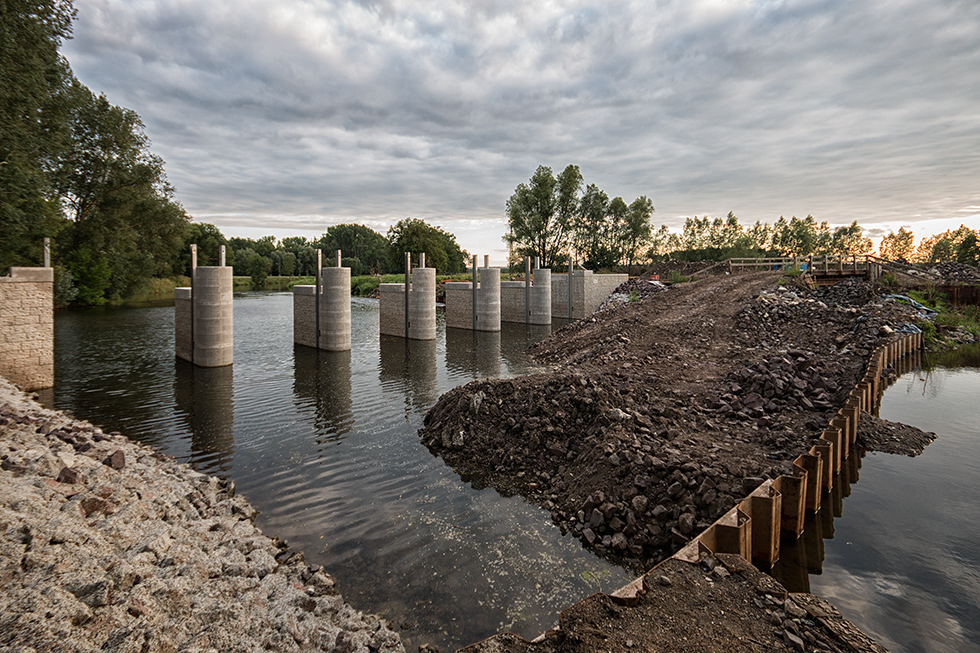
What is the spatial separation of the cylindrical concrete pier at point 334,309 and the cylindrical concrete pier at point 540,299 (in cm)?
1554

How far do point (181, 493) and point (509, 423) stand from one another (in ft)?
18.2

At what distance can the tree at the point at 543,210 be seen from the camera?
6078 centimetres

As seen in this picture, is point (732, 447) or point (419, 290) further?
point (419, 290)

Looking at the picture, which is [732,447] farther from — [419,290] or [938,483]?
[419,290]

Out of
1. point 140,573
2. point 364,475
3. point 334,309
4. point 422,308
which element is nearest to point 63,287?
point 334,309

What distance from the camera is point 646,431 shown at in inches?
339

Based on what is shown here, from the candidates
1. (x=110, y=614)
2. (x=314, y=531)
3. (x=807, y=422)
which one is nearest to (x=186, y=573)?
(x=110, y=614)

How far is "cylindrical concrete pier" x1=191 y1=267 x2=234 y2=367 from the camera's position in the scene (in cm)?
1733

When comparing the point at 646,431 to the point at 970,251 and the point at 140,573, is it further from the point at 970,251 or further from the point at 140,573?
the point at 970,251

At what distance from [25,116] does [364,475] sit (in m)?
18.7

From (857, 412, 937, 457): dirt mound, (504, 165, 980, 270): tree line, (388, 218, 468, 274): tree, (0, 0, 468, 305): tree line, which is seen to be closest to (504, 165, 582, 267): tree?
(504, 165, 980, 270): tree line

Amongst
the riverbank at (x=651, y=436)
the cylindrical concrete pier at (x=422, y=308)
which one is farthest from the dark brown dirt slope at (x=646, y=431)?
the cylindrical concrete pier at (x=422, y=308)

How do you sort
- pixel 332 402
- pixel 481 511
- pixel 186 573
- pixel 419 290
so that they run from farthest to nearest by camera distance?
pixel 419 290
pixel 332 402
pixel 481 511
pixel 186 573

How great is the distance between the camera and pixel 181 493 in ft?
22.5
